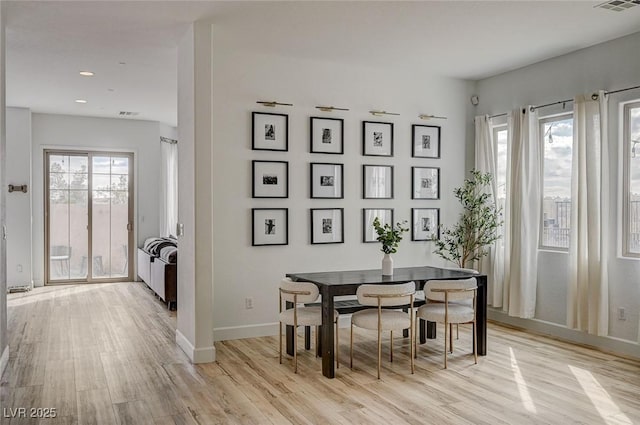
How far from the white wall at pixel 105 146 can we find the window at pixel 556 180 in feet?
22.3

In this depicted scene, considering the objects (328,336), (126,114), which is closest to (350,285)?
(328,336)

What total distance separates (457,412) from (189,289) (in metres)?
2.53

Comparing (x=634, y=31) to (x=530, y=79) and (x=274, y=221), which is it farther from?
(x=274, y=221)

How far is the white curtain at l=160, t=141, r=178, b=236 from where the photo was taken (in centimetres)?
1021

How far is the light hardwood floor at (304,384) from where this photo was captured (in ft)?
11.8

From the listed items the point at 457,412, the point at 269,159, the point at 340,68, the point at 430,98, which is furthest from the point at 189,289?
the point at 430,98

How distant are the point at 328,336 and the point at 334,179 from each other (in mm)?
2249

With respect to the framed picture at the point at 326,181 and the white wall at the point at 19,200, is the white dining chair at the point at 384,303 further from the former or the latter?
the white wall at the point at 19,200

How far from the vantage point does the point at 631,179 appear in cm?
511

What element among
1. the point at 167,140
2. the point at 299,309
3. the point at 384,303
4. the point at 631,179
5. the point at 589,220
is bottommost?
the point at 299,309

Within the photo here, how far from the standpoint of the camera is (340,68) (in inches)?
244

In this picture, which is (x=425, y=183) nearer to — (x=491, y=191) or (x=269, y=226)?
(x=491, y=191)

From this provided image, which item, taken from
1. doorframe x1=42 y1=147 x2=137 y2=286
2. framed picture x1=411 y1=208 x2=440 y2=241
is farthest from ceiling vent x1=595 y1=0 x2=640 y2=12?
doorframe x1=42 y1=147 x2=137 y2=286

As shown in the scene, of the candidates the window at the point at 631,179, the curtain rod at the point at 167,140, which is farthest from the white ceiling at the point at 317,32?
the curtain rod at the point at 167,140
